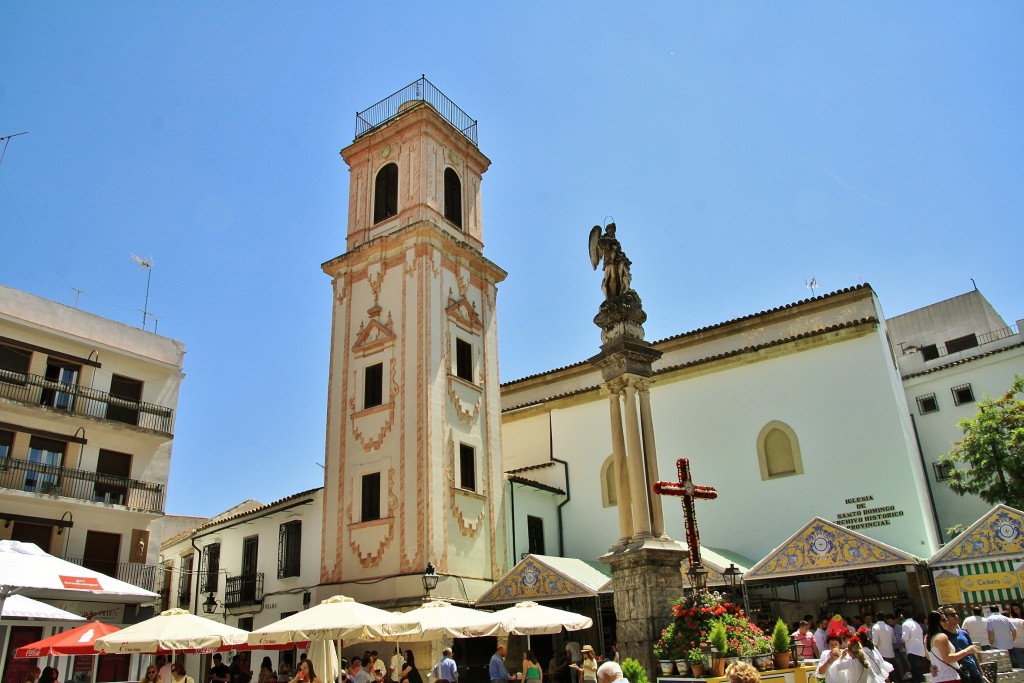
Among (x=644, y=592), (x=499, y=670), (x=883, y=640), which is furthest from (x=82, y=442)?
(x=883, y=640)

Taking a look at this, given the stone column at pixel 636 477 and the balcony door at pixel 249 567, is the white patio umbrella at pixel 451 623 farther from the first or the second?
the balcony door at pixel 249 567

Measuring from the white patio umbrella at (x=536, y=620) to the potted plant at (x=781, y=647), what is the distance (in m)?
4.98

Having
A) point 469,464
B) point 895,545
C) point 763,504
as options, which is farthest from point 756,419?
point 469,464

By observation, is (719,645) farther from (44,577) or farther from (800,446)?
(800,446)

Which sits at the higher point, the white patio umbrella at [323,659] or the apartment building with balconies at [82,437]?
the apartment building with balconies at [82,437]

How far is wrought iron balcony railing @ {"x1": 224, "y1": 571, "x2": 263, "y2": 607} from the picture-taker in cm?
2586

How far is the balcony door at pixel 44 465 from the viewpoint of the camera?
2208 cm

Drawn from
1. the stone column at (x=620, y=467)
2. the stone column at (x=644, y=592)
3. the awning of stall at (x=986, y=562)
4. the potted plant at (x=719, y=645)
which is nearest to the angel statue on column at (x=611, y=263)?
the stone column at (x=620, y=467)

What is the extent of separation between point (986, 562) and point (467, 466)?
13.1 metres

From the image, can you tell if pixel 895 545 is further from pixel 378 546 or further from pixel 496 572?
pixel 378 546

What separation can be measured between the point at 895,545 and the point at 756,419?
5060 mm

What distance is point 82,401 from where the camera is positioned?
23.9 meters

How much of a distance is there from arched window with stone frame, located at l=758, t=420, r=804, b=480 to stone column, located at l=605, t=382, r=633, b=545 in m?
9.99

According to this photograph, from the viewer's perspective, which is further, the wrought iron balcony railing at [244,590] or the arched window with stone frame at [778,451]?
the wrought iron balcony railing at [244,590]
